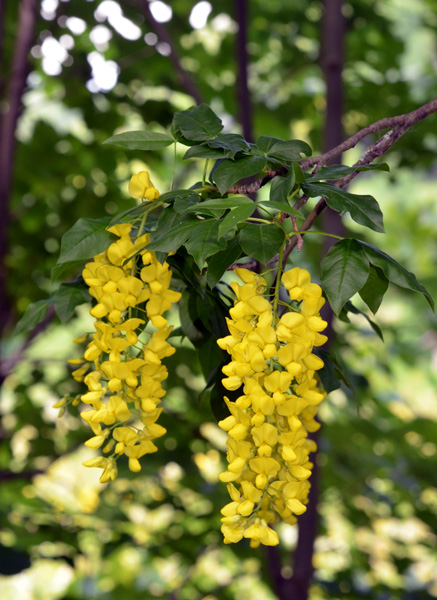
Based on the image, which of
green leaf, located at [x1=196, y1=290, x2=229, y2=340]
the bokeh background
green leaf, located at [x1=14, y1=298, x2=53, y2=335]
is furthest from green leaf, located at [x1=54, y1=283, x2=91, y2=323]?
the bokeh background

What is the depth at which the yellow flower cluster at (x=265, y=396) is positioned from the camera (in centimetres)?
43

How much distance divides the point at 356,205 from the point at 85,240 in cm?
21

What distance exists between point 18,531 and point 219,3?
117 cm

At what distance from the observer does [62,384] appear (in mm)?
1403

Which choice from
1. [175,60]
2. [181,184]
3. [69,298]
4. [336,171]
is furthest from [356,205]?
[181,184]

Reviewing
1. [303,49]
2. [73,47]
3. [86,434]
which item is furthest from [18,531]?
[303,49]

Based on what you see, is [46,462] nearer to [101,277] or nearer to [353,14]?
[101,277]

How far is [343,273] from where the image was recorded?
435mm

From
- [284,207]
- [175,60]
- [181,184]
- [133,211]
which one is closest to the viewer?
[284,207]

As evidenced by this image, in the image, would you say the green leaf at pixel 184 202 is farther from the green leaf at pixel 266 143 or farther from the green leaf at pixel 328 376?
the green leaf at pixel 328 376

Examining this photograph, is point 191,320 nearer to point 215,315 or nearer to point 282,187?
point 215,315

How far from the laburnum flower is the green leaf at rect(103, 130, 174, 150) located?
2 cm

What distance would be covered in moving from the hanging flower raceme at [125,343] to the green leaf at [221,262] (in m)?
0.06

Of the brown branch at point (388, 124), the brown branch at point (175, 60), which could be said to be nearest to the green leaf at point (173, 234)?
the brown branch at point (388, 124)
